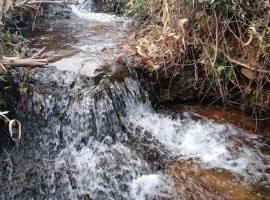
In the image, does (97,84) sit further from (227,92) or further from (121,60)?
(227,92)

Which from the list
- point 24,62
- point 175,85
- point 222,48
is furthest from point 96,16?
point 24,62

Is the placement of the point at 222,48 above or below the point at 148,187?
above

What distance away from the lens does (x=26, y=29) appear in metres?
7.01

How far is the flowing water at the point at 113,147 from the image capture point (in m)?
3.80

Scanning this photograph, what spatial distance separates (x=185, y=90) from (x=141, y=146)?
3.68 feet

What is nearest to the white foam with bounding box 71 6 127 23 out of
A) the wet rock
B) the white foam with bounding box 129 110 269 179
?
the wet rock

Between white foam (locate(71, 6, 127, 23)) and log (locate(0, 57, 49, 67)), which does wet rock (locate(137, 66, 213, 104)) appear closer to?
log (locate(0, 57, 49, 67))

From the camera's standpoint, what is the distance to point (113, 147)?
4.28 m

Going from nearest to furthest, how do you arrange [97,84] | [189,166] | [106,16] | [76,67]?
[189,166]
[97,84]
[76,67]
[106,16]

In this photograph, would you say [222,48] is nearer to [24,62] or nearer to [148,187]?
[148,187]

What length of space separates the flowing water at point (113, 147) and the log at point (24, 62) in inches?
19.0

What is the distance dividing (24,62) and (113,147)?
134 cm

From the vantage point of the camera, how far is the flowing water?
380 centimetres

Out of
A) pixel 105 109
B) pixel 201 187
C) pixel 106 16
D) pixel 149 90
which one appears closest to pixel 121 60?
pixel 149 90
